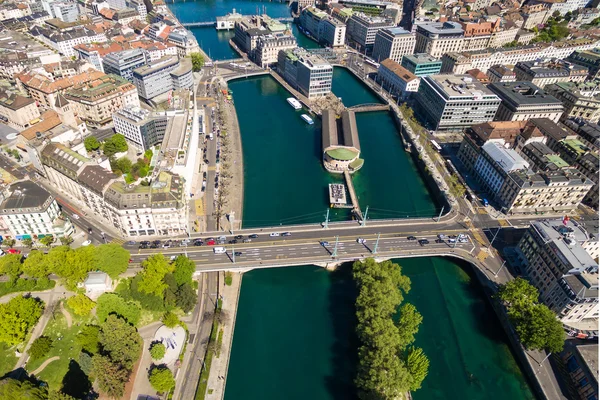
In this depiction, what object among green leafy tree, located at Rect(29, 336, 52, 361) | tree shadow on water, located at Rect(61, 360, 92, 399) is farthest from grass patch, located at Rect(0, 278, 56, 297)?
tree shadow on water, located at Rect(61, 360, 92, 399)

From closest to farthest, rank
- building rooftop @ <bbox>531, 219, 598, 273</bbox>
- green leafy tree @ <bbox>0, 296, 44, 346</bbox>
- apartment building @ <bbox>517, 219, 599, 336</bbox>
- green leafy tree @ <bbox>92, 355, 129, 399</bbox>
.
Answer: green leafy tree @ <bbox>92, 355, 129, 399</bbox>, green leafy tree @ <bbox>0, 296, 44, 346</bbox>, apartment building @ <bbox>517, 219, 599, 336</bbox>, building rooftop @ <bbox>531, 219, 598, 273</bbox>

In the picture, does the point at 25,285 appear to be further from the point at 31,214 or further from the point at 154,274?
the point at 154,274

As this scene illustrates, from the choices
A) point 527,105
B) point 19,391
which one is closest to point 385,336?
point 19,391

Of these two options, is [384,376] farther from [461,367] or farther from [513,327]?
[513,327]

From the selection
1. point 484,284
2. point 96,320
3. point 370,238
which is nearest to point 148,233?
point 96,320

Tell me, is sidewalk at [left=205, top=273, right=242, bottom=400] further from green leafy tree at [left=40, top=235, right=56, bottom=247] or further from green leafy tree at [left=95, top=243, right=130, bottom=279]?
green leafy tree at [left=40, top=235, right=56, bottom=247]

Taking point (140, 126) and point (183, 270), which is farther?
point (140, 126)
